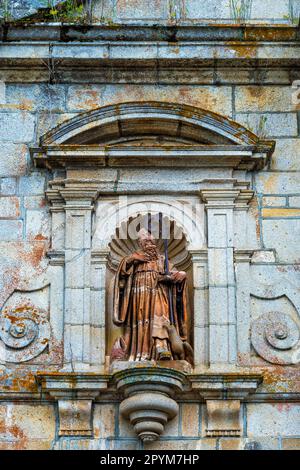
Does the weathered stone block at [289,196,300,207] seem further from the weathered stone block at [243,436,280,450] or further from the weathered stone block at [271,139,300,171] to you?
the weathered stone block at [243,436,280,450]

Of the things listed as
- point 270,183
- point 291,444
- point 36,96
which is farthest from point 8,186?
point 291,444

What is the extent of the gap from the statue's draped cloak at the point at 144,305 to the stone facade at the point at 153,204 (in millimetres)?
129

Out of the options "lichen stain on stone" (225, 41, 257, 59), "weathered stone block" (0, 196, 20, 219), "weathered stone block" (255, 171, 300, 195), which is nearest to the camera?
"weathered stone block" (0, 196, 20, 219)

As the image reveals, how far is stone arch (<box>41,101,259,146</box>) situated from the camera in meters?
13.7

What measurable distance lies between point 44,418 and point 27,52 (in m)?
3.13

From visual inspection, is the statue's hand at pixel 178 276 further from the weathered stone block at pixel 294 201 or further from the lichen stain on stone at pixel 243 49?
the lichen stain on stone at pixel 243 49

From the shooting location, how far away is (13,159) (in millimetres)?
13859

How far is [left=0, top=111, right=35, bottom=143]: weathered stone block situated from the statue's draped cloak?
4.50ft

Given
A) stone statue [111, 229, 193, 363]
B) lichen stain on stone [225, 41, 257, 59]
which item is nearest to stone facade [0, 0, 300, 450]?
lichen stain on stone [225, 41, 257, 59]

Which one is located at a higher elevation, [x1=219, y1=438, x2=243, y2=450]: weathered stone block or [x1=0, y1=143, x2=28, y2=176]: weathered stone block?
[x1=0, y1=143, x2=28, y2=176]: weathered stone block

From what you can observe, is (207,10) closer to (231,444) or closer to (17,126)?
(17,126)

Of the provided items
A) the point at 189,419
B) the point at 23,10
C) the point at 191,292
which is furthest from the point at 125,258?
the point at 23,10

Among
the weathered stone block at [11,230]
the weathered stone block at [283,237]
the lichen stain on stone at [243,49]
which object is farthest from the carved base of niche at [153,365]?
the lichen stain on stone at [243,49]

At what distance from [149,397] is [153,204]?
5.77 ft
